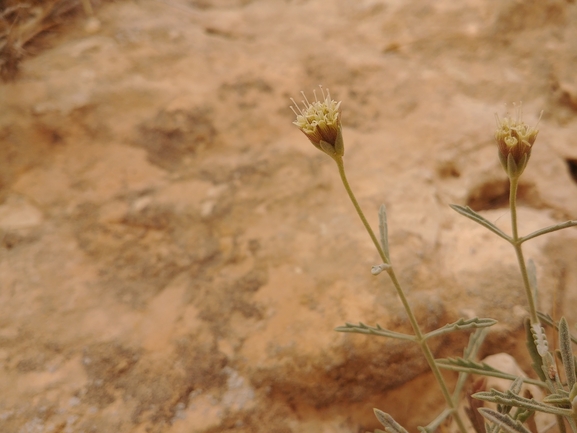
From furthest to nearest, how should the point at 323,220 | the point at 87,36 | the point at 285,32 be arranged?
1. the point at 285,32
2. the point at 87,36
3. the point at 323,220

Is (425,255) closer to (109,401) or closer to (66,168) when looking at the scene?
(109,401)

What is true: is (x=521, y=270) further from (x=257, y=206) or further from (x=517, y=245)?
(x=257, y=206)

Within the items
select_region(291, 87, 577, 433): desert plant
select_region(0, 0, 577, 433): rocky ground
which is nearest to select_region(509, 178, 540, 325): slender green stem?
select_region(291, 87, 577, 433): desert plant

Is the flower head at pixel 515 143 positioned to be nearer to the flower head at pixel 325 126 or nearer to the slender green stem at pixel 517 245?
the slender green stem at pixel 517 245

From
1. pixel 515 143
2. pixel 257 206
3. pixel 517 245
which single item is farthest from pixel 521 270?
pixel 257 206

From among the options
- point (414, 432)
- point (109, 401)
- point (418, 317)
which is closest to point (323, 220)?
point (418, 317)

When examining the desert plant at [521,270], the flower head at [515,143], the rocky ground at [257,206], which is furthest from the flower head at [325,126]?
the rocky ground at [257,206]

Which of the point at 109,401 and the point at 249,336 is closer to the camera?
the point at 109,401
